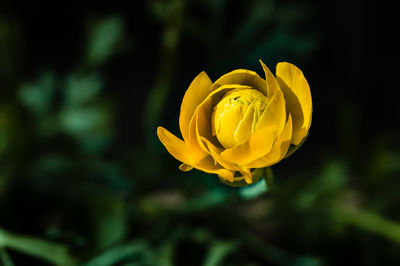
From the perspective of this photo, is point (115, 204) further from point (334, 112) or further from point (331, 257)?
point (334, 112)

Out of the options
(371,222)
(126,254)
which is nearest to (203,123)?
(126,254)

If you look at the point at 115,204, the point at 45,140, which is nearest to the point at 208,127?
the point at 115,204

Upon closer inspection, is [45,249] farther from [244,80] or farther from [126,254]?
[244,80]

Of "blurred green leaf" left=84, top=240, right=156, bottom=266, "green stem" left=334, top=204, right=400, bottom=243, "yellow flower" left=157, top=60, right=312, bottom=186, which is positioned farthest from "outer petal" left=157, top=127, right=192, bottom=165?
"green stem" left=334, top=204, right=400, bottom=243

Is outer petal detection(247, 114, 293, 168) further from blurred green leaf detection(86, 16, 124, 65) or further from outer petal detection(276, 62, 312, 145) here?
blurred green leaf detection(86, 16, 124, 65)

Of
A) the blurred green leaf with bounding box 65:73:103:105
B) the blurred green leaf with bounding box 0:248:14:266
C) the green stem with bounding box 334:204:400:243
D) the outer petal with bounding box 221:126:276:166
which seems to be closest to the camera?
the outer petal with bounding box 221:126:276:166

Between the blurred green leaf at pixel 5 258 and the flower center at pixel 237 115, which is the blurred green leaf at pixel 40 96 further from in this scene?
the flower center at pixel 237 115

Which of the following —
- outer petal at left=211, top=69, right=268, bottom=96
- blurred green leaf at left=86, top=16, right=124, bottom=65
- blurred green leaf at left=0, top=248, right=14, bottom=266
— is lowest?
outer petal at left=211, top=69, right=268, bottom=96
